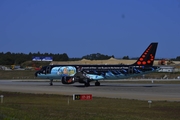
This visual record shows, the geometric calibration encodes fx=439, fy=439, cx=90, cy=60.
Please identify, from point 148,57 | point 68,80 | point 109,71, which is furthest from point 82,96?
point 148,57

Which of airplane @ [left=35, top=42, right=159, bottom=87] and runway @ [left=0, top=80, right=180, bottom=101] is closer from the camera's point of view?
runway @ [left=0, top=80, right=180, bottom=101]

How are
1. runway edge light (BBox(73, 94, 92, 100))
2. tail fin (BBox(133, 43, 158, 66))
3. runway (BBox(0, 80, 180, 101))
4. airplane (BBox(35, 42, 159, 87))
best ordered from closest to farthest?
runway edge light (BBox(73, 94, 92, 100)), runway (BBox(0, 80, 180, 101)), airplane (BBox(35, 42, 159, 87)), tail fin (BBox(133, 43, 158, 66))

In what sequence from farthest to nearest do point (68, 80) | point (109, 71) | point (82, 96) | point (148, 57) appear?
1. point (148, 57)
2. point (109, 71)
3. point (68, 80)
4. point (82, 96)

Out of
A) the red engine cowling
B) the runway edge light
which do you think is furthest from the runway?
the runway edge light

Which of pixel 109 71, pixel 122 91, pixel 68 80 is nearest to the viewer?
pixel 122 91

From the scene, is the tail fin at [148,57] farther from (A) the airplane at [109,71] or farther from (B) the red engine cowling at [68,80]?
(B) the red engine cowling at [68,80]

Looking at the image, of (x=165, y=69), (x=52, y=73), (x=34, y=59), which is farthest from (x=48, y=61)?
(x=52, y=73)

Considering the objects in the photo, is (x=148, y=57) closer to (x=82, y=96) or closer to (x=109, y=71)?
(x=109, y=71)

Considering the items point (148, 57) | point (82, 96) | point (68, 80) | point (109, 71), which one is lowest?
point (82, 96)

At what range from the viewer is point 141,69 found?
66250mm

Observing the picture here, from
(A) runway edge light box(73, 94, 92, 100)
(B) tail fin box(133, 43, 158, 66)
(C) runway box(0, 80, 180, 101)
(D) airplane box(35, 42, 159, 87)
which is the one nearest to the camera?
(A) runway edge light box(73, 94, 92, 100)

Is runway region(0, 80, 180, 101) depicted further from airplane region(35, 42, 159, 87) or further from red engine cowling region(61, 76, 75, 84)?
red engine cowling region(61, 76, 75, 84)

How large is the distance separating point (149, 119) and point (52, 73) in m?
48.6

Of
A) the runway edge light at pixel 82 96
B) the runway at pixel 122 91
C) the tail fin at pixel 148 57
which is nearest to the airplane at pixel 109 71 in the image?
the tail fin at pixel 148 57
